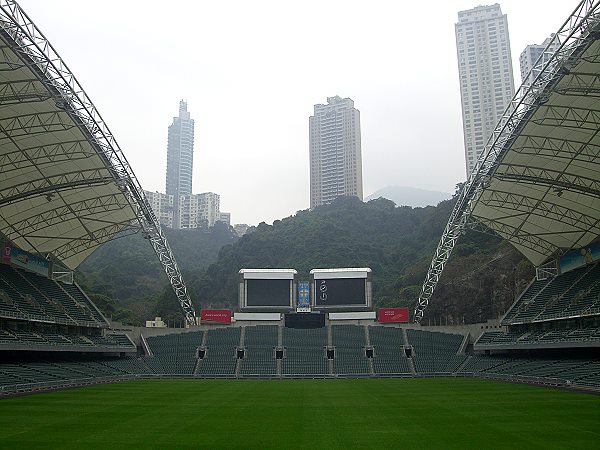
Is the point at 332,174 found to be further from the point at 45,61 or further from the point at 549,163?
the point at 45,61

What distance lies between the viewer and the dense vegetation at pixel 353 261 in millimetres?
65250

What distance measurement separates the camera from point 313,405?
25.3m

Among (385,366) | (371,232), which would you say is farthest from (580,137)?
(371,232)

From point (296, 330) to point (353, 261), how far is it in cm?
3635

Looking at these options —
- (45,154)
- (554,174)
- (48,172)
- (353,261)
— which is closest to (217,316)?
(48,172)

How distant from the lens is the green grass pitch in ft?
51.7

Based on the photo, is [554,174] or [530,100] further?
[554,174]

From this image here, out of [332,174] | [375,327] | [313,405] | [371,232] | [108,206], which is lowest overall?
[313,405]

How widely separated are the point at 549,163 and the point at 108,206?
107ft

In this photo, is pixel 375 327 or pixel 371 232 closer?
pixel 375 327

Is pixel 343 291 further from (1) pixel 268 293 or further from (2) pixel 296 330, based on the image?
(1) pixel 268 293

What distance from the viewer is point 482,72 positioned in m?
145

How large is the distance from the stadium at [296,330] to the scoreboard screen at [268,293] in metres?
0.15

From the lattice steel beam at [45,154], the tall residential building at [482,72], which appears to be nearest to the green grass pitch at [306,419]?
the lattice steel beam at [45,154]
